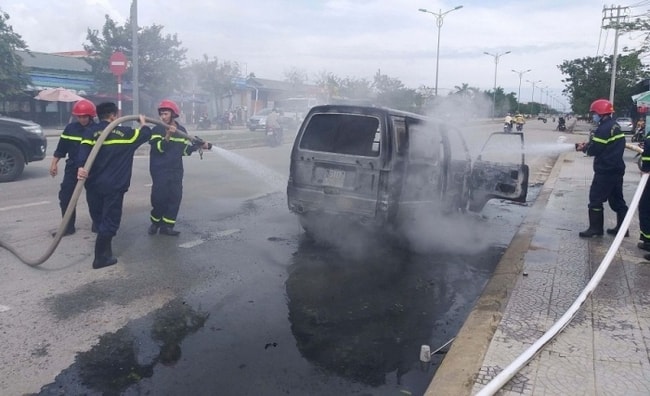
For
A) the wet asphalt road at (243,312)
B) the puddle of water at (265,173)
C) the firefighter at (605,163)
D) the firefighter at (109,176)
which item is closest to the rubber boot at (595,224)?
the firefighter at (605,163)

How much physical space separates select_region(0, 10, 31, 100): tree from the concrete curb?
25772 millimetres

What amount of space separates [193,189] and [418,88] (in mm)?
17880

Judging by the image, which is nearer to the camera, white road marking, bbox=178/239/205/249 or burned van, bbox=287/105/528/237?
burned van, bbox=287/105/528/237

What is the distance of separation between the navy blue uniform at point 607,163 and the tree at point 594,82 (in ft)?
127

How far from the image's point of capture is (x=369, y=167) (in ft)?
19.2

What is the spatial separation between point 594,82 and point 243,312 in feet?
163

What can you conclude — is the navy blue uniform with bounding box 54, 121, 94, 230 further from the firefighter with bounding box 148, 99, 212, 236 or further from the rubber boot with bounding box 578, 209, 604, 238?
the rubber boot with bounding box 578, 209, 604, 238

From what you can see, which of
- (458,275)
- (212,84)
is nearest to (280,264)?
(458,275)

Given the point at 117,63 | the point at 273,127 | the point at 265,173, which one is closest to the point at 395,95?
the point at 273,127

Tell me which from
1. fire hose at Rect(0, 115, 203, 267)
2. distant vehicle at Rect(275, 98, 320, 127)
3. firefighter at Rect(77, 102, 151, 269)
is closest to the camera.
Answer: fire hose at Rect(0, 115, 203, 267)

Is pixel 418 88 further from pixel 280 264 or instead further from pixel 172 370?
pixel 172 370

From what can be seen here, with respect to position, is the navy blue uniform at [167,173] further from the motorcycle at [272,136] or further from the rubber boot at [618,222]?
the motorcycle at [272,136]

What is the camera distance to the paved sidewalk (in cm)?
324

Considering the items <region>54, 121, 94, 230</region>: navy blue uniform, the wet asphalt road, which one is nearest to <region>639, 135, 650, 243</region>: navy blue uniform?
the wet asphalt road
